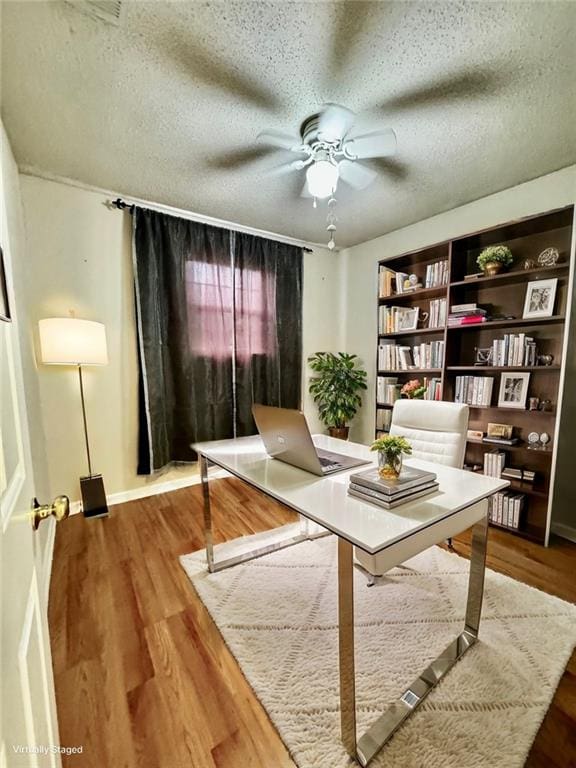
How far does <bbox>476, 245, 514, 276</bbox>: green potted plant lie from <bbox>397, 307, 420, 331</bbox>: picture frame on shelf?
64cm

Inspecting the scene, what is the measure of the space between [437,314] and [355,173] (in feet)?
4.41

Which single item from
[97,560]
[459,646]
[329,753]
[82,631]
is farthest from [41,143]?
[459,646]

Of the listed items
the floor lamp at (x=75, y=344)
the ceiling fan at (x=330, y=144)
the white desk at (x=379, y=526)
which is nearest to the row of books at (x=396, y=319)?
the ceiling fan at (x=330, y=144)

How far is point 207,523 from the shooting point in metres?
1.75

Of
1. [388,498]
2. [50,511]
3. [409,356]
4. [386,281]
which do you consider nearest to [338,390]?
[409,356]

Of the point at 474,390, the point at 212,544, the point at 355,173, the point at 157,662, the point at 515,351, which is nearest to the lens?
the point at 157,662

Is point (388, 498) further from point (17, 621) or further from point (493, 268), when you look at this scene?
point (493, 268)

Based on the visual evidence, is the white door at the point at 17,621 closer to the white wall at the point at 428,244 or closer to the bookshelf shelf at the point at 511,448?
the bookshelf shelf at the point at 511,448

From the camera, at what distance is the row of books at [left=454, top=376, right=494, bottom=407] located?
231cm

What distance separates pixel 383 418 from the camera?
10.1ft

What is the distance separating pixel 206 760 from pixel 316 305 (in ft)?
11.1

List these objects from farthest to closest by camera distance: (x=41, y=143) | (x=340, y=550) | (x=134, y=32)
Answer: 1. (x=41, y=143)
2. (x=134, y=32)
3. (x=340, y=550)

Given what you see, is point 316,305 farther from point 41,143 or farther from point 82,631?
→ point 82,631

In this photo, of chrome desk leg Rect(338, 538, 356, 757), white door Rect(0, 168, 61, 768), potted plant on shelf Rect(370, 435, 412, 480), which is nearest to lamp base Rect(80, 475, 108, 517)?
white door Rect(0, 168, 61, 768)
